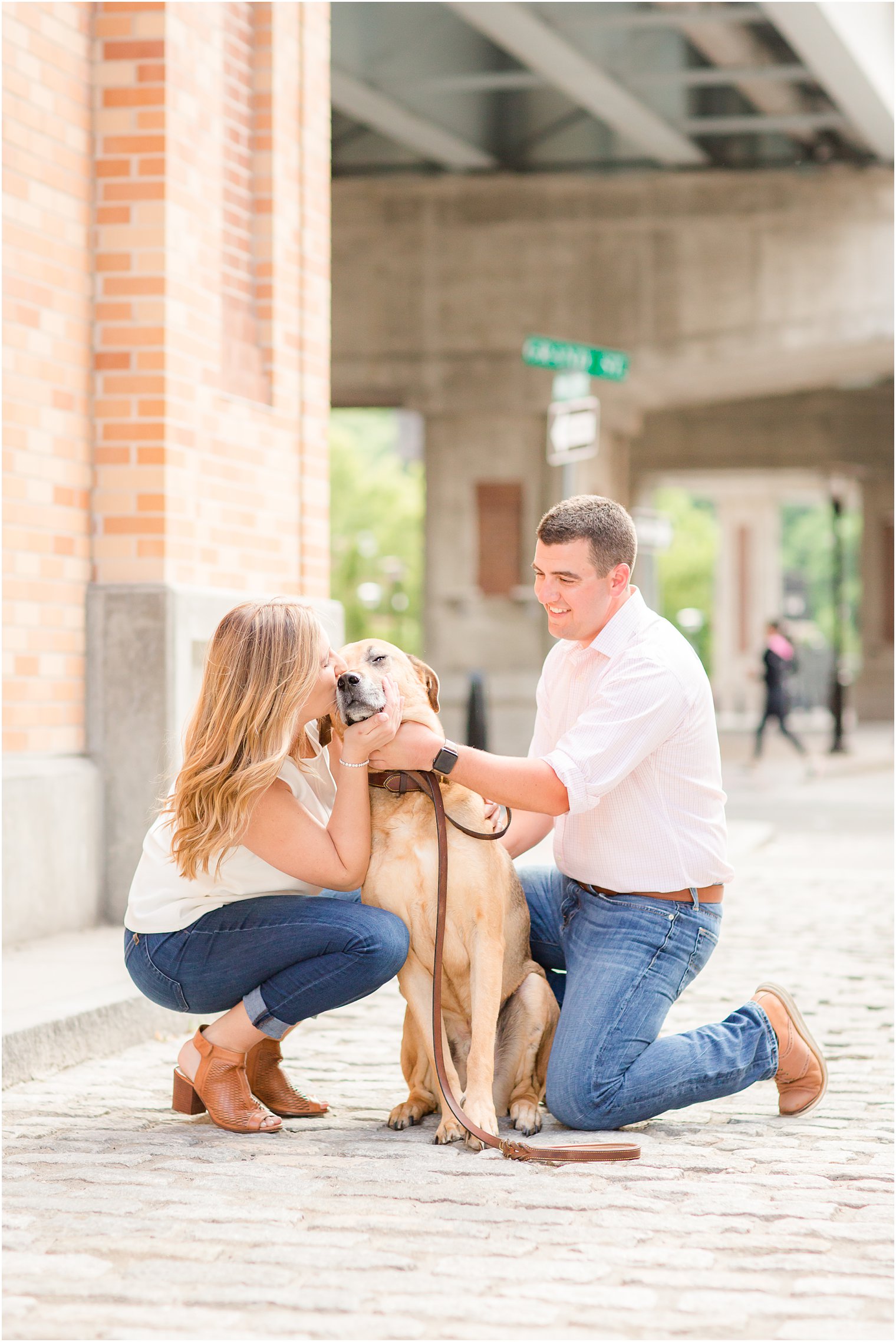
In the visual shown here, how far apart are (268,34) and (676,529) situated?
62882mm

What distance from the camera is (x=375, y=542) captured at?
56281mm

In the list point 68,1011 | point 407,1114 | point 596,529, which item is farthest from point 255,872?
point 596,529

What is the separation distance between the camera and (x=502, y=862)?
4.56 meters

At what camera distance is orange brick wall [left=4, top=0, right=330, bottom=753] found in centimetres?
695

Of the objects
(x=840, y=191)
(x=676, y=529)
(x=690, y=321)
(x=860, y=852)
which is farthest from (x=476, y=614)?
(x=676, y=529)

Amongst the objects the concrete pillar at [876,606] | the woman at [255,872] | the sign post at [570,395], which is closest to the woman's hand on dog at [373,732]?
the woman at [255,872]

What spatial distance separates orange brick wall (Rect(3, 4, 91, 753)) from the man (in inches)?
115

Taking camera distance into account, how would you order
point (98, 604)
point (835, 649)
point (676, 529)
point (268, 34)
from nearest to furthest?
point (98, 604)
point (268, 34)
point (835, 649)
point (676, 529)

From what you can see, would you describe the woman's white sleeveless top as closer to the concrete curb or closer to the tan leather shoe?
the concrete curb

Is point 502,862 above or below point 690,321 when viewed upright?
below

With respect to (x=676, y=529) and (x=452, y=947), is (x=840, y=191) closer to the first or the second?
(x=452, y=947)

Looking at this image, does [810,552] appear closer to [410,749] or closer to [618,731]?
[618,731]

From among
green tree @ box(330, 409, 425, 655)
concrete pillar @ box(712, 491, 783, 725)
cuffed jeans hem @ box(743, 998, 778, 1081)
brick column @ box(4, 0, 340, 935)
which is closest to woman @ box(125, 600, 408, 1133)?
cuffed jeans hem @ box(743, 998, 778, 1081)

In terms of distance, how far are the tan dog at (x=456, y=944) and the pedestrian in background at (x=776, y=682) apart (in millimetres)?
15238
